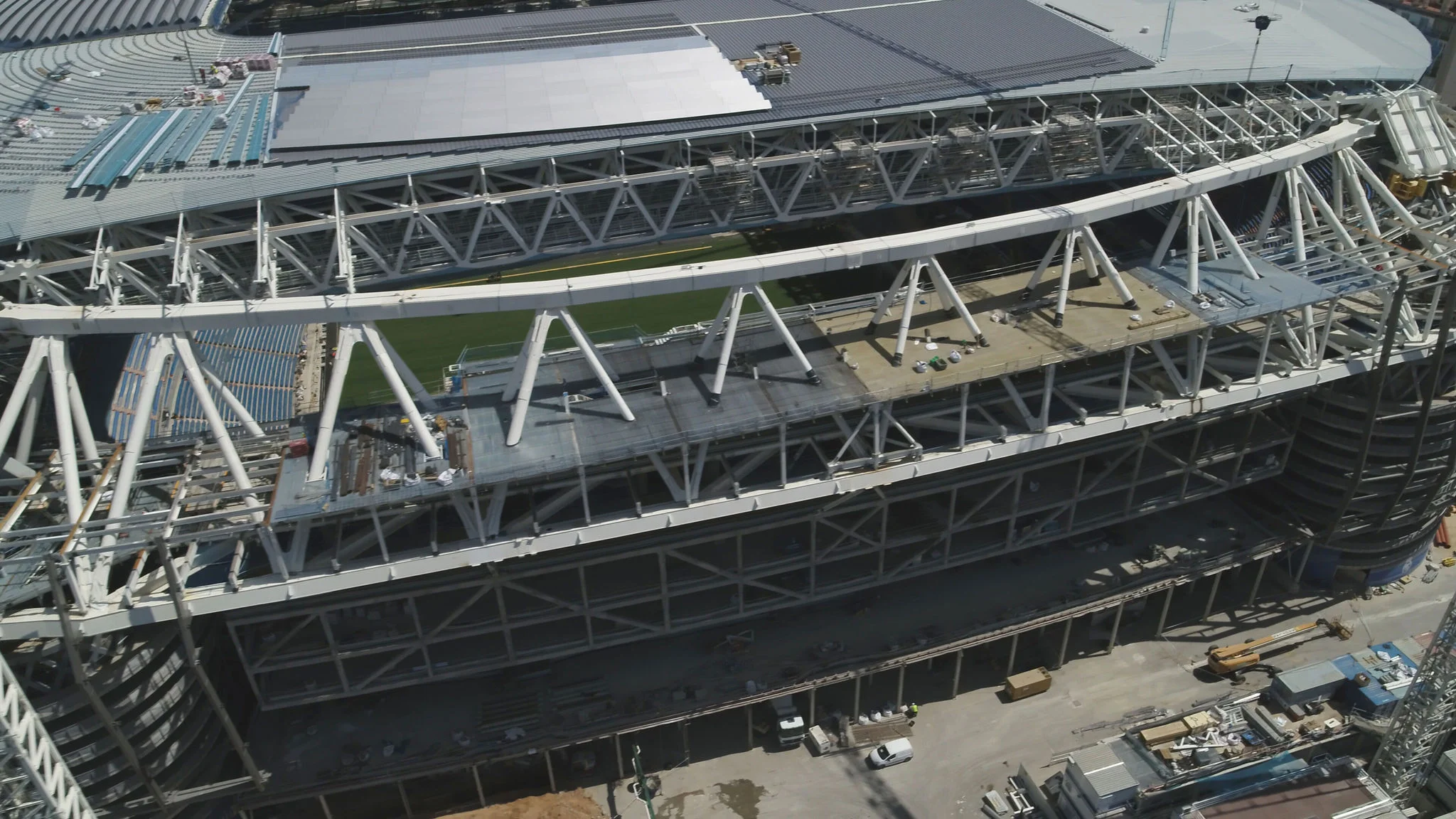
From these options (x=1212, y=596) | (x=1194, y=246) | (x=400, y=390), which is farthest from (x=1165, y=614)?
(x=400, y=390)

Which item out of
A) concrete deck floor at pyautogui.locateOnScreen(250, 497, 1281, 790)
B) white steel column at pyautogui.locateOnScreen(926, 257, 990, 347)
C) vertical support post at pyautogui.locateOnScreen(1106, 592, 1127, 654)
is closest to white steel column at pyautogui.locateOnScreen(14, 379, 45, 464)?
concrete deck floor at pyautogui.locateOnScreen(250, 497, 1281, 790)

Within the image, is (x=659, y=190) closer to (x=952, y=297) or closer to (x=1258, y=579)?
(x=952, y=297)

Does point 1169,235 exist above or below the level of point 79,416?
above

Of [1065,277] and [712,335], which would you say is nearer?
[712,335]

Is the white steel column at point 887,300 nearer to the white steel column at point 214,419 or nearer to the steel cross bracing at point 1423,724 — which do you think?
the steel cross bracing at point 1423,724

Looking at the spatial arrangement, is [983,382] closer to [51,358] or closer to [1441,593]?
[1441,593]

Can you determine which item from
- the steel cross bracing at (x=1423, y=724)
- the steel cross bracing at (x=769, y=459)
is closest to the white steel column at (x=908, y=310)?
the steel cross bracing at (x=769, y=459)
